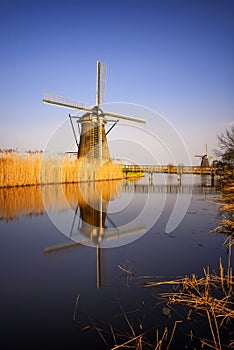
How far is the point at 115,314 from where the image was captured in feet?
5.77

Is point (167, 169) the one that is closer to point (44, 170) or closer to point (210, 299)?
point (44, 170)

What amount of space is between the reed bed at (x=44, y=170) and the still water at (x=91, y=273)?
628 cm

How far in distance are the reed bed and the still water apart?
628 cm

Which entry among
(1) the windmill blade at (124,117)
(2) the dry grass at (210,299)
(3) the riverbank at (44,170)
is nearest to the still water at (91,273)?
(2) the dry grass at (210,299)

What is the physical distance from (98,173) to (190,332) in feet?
51.1

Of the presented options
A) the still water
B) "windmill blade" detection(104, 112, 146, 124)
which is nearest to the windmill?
"windmill blade" detection(104, 112, 146, 124)

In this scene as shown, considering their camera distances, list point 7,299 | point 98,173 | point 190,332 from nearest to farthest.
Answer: point 190,332 → point 7,299 → point 98,173

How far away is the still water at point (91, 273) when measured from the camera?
61.7 inches

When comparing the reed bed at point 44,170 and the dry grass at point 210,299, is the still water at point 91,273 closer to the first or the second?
the dry grass at point 210,299

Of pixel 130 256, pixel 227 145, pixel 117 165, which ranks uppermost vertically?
pixel 227 145

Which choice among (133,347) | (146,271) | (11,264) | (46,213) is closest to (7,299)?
(11,264)

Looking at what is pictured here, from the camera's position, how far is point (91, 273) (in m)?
2.45

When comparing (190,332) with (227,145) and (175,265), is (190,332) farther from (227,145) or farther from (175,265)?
(227,145)

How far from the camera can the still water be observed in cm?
157
